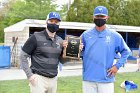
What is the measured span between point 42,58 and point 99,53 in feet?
2.85

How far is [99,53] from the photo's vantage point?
19.6ft

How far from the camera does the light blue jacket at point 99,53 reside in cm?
598

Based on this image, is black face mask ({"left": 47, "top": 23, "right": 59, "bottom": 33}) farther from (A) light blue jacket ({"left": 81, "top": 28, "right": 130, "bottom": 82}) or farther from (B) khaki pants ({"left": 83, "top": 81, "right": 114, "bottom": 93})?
(B) khaki pants ({"left": 83, "top": 81, "right": 114, "bottom": 93})

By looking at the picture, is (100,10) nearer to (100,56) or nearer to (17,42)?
(100,56)

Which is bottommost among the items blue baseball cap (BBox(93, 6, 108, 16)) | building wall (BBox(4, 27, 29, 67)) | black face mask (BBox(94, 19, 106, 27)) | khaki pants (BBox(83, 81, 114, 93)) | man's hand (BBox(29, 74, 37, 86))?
building wall (BBox(4, 27, 29, 67))

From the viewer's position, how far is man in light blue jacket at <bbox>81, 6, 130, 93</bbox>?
5.98 m

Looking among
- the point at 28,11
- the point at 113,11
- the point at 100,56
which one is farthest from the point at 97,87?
the point at 28,11

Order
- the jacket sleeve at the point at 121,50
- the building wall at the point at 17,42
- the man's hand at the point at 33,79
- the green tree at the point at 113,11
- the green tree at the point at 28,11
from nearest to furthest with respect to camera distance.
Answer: the man's hand at the point at 33,79 → the jacket sleeve at the point at 121,50 → the building wall at the point at 17,42 → the green tree at the point at 113,11 → the green tree at the point at 28,11

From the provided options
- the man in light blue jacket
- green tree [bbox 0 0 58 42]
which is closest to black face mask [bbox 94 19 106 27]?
the man in light blue jacket

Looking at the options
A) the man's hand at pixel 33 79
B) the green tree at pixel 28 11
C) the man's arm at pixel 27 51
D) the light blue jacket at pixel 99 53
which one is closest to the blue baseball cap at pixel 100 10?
the light blue jacket at pixel 99 53

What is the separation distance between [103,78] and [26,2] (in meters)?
58.9

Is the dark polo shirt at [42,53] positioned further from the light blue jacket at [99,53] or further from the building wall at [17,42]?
the building wall at [17,42]

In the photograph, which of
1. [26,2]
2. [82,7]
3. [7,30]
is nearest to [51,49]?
[7,30]

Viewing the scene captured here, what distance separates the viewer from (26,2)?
63.9 metres
